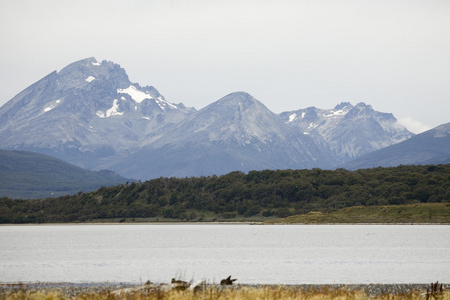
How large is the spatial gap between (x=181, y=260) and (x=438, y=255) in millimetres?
34406

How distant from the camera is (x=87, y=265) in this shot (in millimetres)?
80000

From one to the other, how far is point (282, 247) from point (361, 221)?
89.2m

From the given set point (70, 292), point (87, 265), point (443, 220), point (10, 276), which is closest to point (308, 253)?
point (87, 265)

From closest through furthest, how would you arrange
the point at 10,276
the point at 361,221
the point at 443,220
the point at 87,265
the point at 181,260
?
the point at 10,276
the point at 87,265
the point at 181,260
the point at 443,220
the point at 361,221

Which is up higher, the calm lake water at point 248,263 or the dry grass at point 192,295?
the dry grass at point 192,295

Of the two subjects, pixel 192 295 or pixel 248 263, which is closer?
pixel 192 295

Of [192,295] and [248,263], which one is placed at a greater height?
[192,295]

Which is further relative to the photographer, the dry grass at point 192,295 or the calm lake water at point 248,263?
the calm lake water at point 248,263

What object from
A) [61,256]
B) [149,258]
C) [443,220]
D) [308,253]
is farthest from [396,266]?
[443,220]

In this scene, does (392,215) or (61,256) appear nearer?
(61,256)

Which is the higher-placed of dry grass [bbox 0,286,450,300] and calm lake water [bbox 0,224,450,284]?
dry grass [bbox 0,286,450,300]

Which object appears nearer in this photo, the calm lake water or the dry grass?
the dry grass

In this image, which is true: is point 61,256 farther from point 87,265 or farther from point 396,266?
point 396,266

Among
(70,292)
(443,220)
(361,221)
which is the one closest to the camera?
(70,292)
